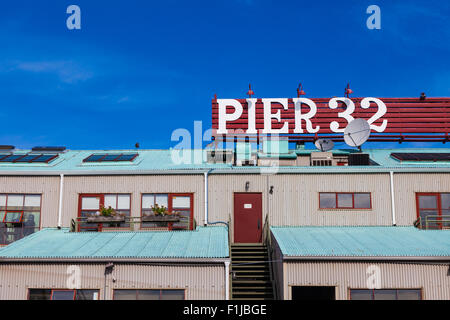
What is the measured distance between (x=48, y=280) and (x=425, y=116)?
2602cm

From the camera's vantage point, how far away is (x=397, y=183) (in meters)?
24.9

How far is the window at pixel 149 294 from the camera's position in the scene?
1939cm

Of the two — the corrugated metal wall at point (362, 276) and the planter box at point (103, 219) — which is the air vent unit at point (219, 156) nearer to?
the planter box at point (103, 219)

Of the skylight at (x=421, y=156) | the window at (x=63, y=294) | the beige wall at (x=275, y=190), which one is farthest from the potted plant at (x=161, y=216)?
the skylight at (x=421, y=156)

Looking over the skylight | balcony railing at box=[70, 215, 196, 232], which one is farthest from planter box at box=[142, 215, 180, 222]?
the skylight

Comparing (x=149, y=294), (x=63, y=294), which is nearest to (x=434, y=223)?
(x=149, y=294)

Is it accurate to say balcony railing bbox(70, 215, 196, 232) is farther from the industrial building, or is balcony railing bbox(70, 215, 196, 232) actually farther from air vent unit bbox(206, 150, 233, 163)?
air vent unit bbox(206, 150, 233, 163)

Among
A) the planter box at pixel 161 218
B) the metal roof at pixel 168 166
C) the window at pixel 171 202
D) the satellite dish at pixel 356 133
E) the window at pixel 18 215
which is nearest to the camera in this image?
the planter box at pixel 161 218

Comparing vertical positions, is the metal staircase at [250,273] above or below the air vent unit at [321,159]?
below

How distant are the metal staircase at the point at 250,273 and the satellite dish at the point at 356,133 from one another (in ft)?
28.6

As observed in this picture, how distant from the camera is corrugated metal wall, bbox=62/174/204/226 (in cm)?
2503

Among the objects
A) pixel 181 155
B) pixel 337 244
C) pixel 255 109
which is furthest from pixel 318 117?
pixel 337 244

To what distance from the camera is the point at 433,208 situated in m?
24.6

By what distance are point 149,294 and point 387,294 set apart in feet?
32.1
